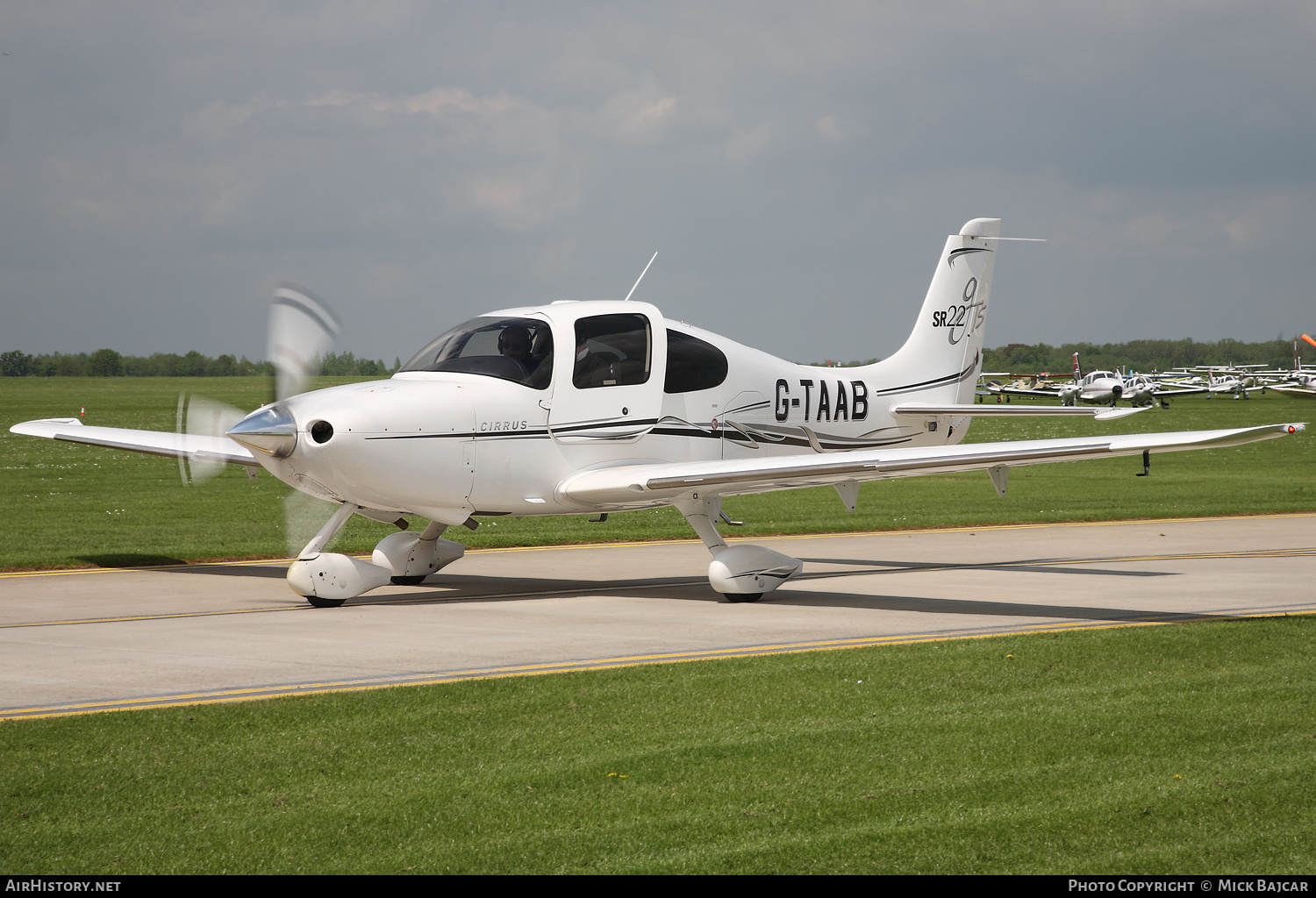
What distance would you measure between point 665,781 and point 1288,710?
3845 mm

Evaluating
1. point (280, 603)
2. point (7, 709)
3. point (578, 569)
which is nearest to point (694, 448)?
point (578, 569)

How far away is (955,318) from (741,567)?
6.50 meters

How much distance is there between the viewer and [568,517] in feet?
71.7

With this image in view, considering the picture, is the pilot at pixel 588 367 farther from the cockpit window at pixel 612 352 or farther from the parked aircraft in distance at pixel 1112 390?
the parked aircraft in distance at pixel 1112 390

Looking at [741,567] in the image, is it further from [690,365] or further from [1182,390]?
[1182,390]

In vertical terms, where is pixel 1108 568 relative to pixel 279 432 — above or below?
below

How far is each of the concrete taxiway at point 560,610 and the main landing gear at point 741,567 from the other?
7.7 inches

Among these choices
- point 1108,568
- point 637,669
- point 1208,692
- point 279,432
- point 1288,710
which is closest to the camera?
point 1288,710

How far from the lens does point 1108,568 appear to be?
15047 millimetres


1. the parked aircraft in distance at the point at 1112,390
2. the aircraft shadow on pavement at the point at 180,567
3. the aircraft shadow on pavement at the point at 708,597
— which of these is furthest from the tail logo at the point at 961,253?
the parked aircraft in distance at the point at 1112,390

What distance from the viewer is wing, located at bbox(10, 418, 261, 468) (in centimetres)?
1473

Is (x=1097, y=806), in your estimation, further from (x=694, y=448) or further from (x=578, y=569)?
(x=578, y=569)

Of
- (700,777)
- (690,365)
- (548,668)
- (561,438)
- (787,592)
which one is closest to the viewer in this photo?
(700,777)

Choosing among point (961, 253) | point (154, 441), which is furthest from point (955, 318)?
point (154, 441)
